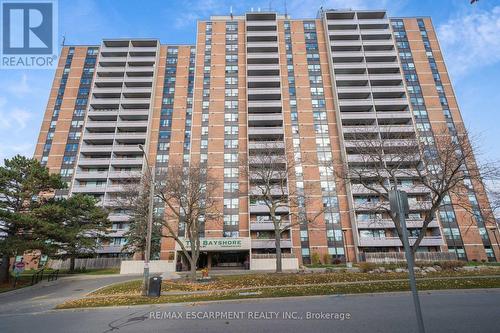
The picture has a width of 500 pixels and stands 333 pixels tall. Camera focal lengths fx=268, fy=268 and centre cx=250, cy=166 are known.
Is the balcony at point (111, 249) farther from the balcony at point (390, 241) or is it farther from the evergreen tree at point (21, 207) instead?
the balcony at point (390, 241)

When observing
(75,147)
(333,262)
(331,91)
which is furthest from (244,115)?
(75,147)

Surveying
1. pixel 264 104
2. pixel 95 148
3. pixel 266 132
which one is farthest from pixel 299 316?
pixel 95 148

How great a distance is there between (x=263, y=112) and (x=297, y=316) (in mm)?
51859

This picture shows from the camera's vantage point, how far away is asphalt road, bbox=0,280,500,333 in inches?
303

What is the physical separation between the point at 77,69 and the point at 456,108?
291 feet

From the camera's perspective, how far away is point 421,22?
65.9 meters

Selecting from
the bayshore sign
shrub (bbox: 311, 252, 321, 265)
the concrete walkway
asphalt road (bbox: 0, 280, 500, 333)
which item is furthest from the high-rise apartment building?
asphalt road (bbox: 0, 280, 500, 333)

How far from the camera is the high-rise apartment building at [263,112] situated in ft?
153

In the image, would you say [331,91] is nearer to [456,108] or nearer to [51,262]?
[456,108]

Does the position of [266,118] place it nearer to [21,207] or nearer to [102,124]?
[102,124]

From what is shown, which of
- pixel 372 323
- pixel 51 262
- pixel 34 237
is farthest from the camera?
pixel 51 262

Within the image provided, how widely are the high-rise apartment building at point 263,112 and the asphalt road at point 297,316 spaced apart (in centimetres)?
3367

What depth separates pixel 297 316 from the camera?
29.7ft

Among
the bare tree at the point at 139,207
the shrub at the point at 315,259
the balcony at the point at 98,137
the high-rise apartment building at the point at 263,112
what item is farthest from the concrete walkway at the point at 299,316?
the balcony at the point at 98,137
